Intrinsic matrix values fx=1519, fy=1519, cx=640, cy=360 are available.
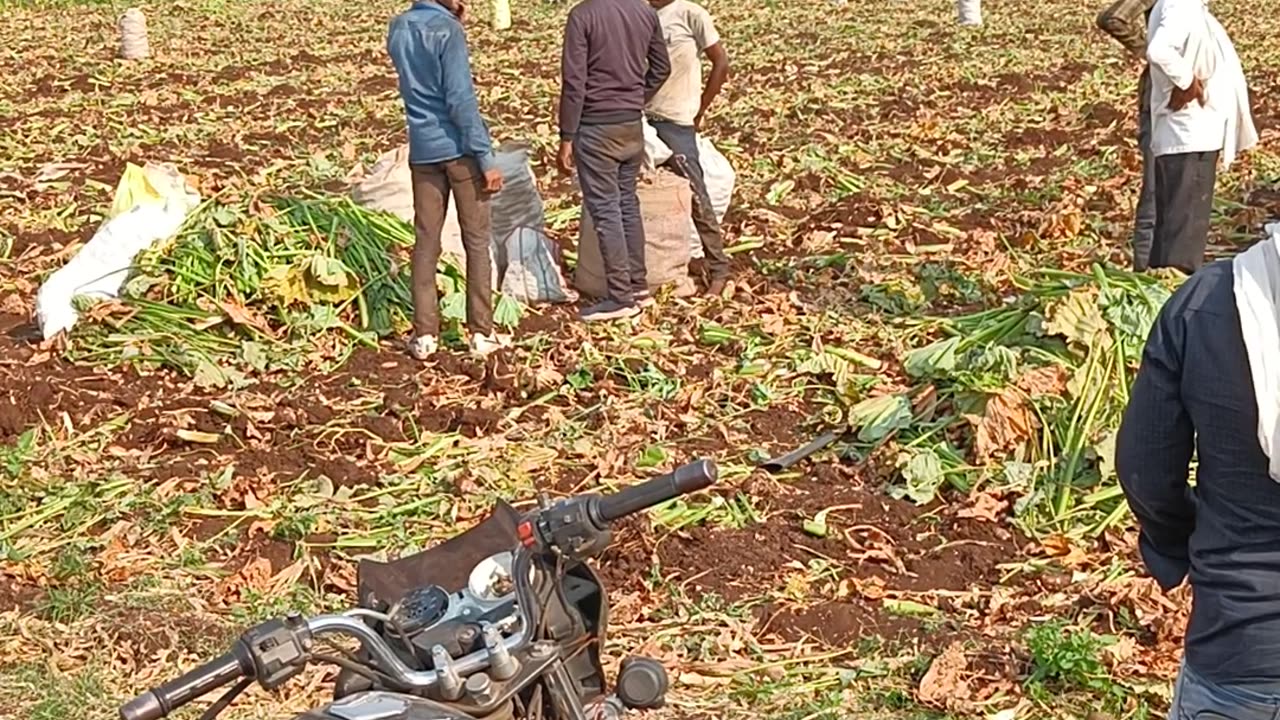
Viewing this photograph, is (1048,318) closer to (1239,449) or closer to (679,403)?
(679,403)

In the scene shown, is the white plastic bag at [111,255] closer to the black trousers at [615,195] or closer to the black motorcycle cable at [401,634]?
the black trousers at [615,195]

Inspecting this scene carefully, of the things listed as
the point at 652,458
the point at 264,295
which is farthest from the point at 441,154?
the point at 652,458

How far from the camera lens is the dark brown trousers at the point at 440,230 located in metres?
7.36

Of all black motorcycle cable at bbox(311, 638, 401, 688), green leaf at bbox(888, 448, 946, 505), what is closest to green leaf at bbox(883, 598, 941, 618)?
green leaf at bbox(888, 448, 946, 505)

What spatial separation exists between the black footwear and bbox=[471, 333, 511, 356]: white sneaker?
0.54 metres

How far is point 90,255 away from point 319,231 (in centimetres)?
120

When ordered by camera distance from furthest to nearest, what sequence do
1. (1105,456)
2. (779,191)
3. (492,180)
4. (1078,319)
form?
(779,191) < (492,180) < (1078,319) < (1105,456)

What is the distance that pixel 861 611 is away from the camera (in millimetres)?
4938

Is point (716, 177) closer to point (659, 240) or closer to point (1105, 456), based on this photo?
point (659, 240)

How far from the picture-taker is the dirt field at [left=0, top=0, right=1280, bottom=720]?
4.70 metres


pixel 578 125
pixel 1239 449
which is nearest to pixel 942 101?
pixel 578 125

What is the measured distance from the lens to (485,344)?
762cm

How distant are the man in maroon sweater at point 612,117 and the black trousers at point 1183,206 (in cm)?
255

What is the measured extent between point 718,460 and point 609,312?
1.99 meters
